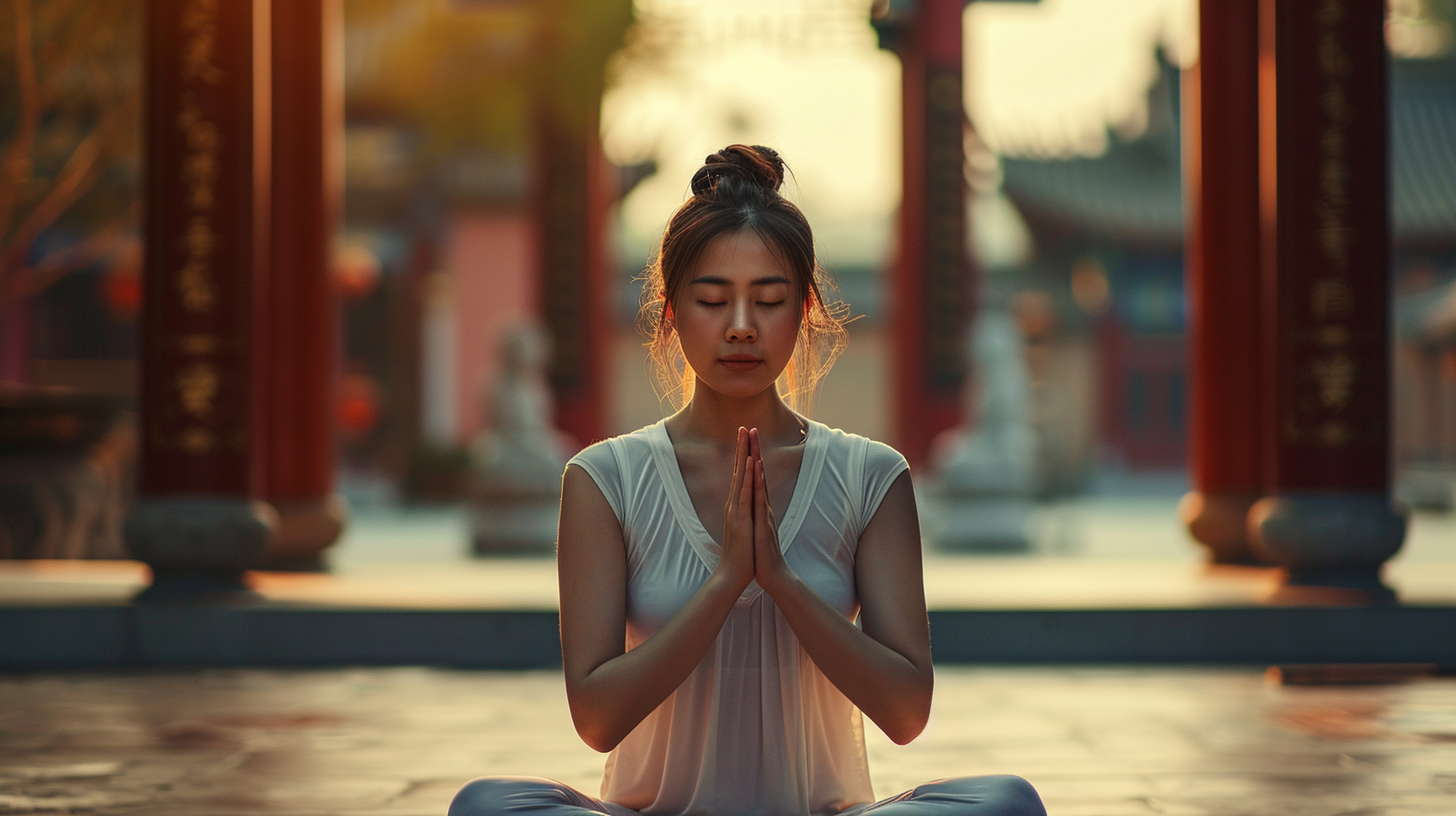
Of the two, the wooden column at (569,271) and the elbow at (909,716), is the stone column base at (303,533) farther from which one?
the elbow at (909,716)

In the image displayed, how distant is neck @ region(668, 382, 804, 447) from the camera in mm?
2076

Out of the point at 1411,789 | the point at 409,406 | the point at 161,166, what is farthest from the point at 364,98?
the point at 1411,789

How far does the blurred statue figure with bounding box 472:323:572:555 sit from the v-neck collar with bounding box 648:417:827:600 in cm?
719

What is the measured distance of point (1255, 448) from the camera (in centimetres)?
744

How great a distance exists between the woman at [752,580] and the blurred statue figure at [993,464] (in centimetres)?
830

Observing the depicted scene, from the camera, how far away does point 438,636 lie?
5.78m

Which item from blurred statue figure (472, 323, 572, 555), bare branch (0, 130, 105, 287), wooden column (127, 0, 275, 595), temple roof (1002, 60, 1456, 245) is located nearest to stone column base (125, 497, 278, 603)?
wooden column (127, 0, 275, 595)

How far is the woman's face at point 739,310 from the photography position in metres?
1.98

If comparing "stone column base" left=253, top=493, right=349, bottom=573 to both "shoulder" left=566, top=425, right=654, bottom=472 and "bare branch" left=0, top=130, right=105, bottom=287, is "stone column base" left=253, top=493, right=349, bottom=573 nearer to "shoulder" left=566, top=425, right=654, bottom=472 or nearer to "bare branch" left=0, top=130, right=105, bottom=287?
"bare branch" left=0, top=130, right=105, bottom=287

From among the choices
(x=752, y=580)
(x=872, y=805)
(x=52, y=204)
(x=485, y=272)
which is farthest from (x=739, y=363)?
(x=485, y=272)

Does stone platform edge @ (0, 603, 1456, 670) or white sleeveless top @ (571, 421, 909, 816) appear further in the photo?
stone platform edge @ (0, 603, 1456, 670)

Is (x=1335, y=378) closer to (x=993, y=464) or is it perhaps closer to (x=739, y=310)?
(x=993, y=464)

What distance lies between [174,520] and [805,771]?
4747mm

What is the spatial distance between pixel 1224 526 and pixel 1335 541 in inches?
53.9
